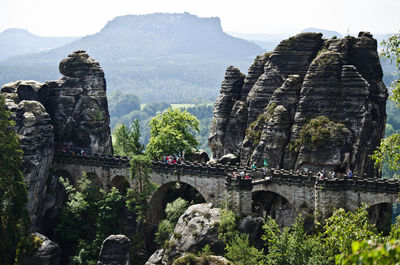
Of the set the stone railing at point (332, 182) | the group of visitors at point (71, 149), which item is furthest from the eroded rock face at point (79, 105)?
the stone railing at point (332, 182)

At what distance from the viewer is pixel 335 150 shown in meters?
54.1

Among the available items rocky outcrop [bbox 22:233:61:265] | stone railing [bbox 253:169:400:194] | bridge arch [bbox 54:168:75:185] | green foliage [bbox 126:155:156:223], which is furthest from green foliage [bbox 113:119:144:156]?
stone railing [bbox 253:169:400:194]

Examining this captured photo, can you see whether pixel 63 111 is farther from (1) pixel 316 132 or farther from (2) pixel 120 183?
(1) pixel 316 132

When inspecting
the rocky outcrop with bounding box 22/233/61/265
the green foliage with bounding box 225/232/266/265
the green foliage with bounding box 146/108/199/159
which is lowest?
the rocky outcrop with bounding box 22/233/61/265

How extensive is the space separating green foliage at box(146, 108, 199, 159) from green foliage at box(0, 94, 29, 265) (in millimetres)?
19817

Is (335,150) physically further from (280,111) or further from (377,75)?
(377,75)

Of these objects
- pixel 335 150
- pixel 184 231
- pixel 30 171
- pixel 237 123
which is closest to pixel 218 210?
pixel 184 231

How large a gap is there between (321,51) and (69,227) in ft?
126

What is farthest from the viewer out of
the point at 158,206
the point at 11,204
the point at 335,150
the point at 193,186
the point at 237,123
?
the point at 237,123

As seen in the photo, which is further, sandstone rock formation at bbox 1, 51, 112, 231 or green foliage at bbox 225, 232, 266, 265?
sandstone rock formation at bbox 1, 51, 112, 231

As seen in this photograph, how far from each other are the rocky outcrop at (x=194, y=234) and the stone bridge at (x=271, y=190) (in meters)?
2.51

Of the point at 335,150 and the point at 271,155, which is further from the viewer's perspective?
the point at 271,155

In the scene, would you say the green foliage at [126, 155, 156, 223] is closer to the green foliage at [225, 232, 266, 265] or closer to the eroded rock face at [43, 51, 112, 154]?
the eroded rock face at [43, 51, 112, 154]

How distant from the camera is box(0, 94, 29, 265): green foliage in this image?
1918 inches
